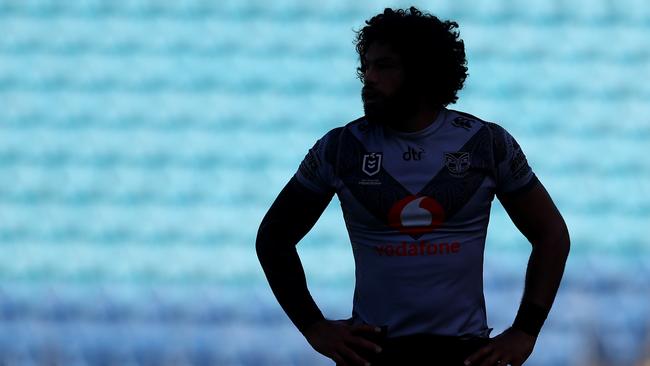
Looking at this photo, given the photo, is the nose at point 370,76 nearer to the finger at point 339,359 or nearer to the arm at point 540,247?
the arm at point 540,247

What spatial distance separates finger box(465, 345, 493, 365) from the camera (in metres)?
2.54

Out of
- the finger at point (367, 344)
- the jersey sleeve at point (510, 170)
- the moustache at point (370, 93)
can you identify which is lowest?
the finger at point (367, 344)

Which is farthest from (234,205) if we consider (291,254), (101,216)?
(291,254)

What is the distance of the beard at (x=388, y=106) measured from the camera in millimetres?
2623

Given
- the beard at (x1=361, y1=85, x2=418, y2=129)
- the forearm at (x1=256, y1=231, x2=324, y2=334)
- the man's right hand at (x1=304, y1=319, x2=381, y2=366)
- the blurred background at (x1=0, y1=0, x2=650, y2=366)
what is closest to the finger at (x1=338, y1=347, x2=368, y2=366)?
the man's right hand at (x1=304, y1=319, x2=381, y2=366)

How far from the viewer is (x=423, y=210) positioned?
2570 millimetres

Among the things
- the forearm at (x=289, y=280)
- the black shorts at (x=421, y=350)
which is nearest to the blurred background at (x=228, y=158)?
the forearm at (x=289, y=280)

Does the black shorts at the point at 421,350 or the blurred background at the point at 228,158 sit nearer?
the black shorts at the point at 421,350

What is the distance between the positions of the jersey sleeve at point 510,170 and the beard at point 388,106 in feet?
0.57

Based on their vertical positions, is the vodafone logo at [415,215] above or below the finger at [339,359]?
above

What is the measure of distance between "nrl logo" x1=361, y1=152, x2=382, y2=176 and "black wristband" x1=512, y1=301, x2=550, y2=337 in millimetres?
377

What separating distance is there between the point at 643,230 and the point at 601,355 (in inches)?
41.5

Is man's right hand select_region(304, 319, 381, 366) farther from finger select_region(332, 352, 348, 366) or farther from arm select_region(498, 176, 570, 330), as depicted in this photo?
arm select_region(498, 176, 570, 330)

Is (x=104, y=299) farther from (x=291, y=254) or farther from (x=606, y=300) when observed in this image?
(x=291, y=254)
